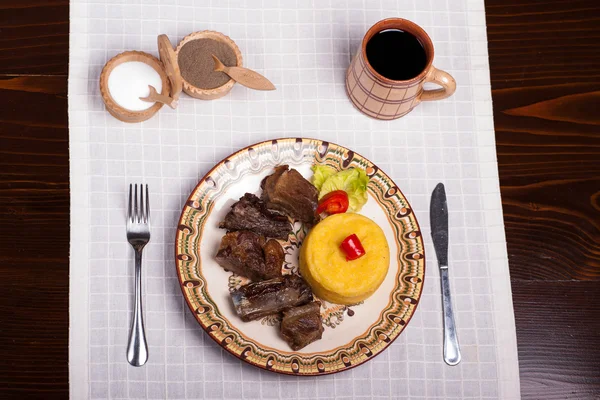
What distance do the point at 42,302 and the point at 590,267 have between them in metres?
2.76

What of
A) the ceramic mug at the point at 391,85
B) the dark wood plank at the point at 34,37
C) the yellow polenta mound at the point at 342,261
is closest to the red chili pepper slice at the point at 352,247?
the yellow polenta mound at the point at 342,261

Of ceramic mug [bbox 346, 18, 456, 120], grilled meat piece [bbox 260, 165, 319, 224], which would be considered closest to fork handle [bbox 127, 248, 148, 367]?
grilled meat piece [bbox 260, 165, 319, 224]

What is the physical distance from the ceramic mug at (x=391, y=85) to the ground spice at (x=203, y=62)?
2.08 ft

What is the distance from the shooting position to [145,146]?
304cm

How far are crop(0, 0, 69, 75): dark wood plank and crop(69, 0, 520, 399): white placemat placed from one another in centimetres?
9

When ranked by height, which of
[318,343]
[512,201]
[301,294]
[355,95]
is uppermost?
[355,95]

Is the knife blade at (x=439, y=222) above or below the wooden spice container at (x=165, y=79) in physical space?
below

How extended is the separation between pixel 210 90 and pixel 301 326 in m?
1.24

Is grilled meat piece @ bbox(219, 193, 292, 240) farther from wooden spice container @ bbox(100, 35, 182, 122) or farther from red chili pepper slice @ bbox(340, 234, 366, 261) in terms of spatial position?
wooden spice container @ bbox(100, 35, 182, 122)

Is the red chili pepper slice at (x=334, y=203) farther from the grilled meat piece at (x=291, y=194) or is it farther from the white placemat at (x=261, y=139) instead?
the white placemat at (x=261, y=139)

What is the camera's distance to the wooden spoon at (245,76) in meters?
2.98

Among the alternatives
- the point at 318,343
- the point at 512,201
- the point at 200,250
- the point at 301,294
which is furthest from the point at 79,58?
the point at 512,201

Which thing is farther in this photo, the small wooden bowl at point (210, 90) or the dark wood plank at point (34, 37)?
→ the dark wood plank at point (34, 37)

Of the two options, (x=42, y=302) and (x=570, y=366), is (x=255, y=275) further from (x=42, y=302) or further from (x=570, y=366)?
(x=570, y=366)
